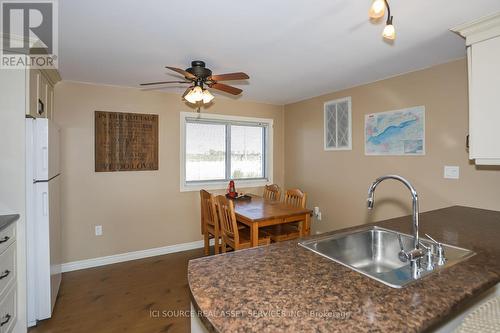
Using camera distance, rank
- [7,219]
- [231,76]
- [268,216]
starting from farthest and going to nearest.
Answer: [268,216] → [231,76] → [7,219]

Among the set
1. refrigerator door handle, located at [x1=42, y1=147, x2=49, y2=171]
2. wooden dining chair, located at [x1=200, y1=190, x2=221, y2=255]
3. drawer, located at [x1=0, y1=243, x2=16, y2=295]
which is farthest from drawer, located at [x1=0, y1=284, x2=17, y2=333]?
wooden dining chair, located at [x1=200, y1=190, x2=221, y2=255]

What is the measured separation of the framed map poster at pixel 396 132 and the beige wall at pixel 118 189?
2160 millimetres

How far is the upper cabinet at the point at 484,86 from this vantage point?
70.1 inches

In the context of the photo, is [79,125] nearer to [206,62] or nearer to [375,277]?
[206,62]

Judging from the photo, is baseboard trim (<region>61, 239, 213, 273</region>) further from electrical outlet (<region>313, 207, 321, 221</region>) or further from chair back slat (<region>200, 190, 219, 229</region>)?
electrical outlet (<region>313, 207, 321, 221</region>)

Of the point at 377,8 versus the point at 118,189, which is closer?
the point at 377,8

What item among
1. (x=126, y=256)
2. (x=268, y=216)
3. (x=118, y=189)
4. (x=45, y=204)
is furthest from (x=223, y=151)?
(x=45, y=204)

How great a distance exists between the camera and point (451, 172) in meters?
2.55

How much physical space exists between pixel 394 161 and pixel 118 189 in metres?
3.43

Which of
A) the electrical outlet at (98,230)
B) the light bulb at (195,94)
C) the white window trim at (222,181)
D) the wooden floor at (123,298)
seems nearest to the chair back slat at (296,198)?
the white window trim at (222,181)

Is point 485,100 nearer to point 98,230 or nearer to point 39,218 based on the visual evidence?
point 39,218

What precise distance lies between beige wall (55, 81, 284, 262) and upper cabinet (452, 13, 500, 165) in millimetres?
2999

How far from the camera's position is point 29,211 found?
2076 mm

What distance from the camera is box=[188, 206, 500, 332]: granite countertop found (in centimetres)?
75
